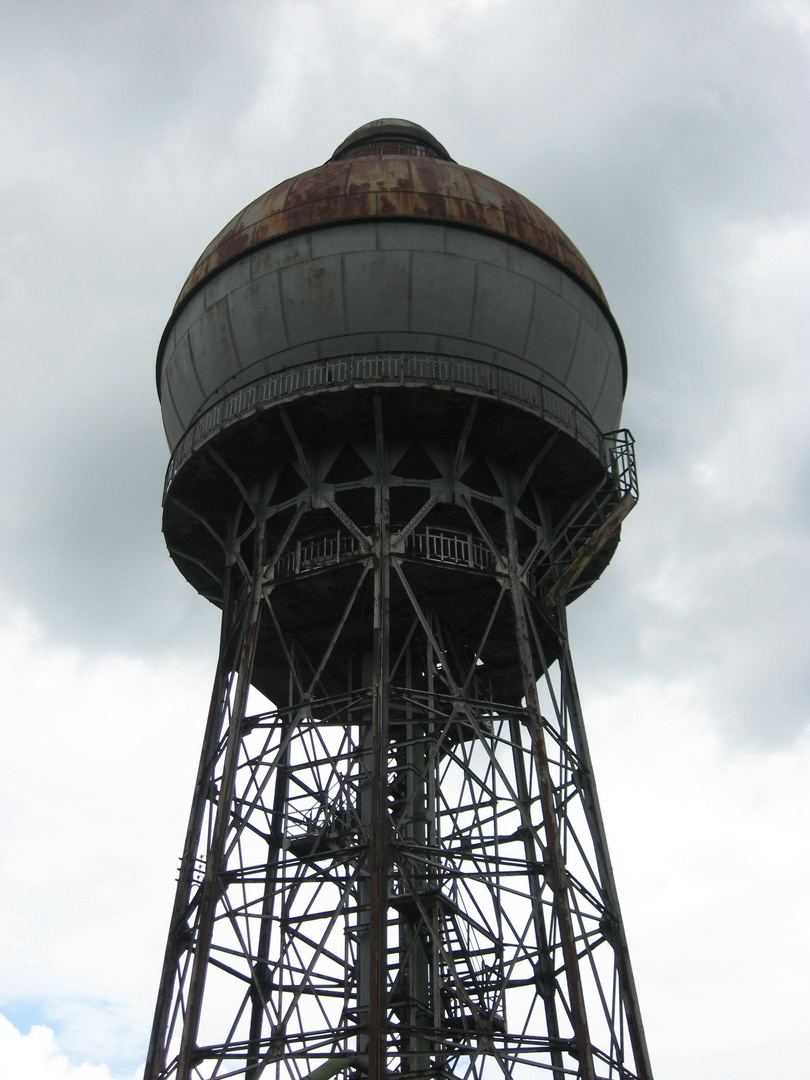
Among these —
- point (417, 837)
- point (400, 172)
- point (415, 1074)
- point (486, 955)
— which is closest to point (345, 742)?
point (417, 837)

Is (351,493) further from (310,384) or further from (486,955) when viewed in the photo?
(486,955)

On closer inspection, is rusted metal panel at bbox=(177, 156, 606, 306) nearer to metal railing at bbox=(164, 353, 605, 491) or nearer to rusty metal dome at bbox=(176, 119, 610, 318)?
rusty metal dome at bbox=(176, 119, 610, 318)

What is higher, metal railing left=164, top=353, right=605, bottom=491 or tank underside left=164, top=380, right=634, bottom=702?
metal railing left=164, top=353, right=605, bottom=491

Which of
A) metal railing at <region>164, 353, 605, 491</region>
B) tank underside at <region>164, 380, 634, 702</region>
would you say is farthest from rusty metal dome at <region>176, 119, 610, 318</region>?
tank underside at <region>164, 380, 634, 702</region>

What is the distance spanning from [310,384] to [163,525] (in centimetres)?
440

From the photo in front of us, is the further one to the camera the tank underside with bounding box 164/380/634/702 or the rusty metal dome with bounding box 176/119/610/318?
the rusty metal dome with bounding box 176/119/610/318

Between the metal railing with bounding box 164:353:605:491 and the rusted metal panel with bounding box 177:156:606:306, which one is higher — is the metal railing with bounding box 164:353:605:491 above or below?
below

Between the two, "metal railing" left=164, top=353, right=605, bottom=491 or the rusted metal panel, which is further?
the rusted metal panel

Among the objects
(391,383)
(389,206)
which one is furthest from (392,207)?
(391,383)

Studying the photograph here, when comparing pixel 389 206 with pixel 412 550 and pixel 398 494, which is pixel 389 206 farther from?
pixel 412 550

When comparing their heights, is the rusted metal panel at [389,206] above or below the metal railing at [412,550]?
above

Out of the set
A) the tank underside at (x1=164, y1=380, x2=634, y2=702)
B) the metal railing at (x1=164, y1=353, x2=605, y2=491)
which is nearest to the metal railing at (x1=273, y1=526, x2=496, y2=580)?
the tank underside at (x1=164, y1=380, x2=634, y2=702)

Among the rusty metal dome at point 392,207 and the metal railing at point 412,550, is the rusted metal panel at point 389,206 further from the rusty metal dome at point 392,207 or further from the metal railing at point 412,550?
A: the metal railing at point 412,550

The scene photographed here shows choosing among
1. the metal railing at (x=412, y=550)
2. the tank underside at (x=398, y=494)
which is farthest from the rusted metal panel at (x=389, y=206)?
the metal railing at (x=412, y=550)
